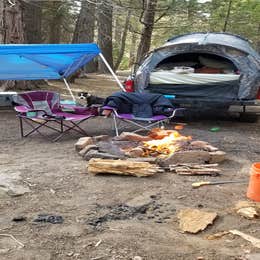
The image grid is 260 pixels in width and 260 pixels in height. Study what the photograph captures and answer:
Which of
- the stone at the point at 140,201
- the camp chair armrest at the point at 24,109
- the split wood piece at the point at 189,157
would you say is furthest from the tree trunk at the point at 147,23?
the stone at the point at 140,201

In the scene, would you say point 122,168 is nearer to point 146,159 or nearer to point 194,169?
point 146,159

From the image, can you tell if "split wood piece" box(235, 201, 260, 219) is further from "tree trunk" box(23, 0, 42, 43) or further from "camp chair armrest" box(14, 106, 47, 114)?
"tree trunk" box(23, 0, 42, 43)

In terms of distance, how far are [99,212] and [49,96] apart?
13.1ft

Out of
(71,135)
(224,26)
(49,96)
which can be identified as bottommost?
(71,135)

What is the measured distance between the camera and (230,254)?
2846 millimetres

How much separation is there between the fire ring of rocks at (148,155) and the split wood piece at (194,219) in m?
1.08

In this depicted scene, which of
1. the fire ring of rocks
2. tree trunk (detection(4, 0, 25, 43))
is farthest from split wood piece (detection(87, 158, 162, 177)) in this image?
tree trunk (detection(4, 0, 25, 43))

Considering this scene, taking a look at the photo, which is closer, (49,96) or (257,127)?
(49,96)

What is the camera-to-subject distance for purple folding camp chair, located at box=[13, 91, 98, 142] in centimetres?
646

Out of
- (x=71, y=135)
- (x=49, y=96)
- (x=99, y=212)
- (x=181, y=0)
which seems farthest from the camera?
(x=181, y=0)

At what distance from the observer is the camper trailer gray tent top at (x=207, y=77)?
24.1 ft

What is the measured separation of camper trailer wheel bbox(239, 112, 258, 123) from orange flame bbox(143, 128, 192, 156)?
2750 mm

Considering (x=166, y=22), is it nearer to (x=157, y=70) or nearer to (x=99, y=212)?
(x=157, y=70)

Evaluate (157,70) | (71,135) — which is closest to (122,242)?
(71,135)
